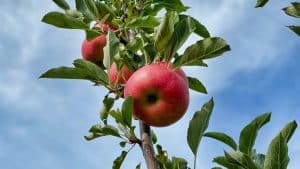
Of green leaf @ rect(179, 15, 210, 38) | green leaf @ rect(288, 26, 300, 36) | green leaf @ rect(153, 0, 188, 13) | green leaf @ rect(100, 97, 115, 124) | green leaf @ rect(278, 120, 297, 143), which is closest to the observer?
green leaf @ rect(288, 26, 300, 36)

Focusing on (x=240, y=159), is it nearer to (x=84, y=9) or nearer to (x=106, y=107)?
(x=106, y=107)

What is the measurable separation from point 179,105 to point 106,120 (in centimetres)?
47

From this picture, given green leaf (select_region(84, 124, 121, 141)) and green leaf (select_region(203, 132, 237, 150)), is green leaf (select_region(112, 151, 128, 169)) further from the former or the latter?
green leaf (select_region(203, 132, 237, 150))

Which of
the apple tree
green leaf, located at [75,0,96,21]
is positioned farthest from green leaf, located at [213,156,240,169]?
green leaf, located at [75,0,96,21]

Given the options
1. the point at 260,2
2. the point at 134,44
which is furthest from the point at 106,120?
the point at 260,2

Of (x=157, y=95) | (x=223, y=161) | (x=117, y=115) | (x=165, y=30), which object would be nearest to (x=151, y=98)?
(x=157, y=95)

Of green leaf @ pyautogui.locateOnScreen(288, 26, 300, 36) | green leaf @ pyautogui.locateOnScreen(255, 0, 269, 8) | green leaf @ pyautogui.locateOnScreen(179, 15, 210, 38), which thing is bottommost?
green leaf @ pyautogui.locateOnScreen(179, 15, 210, 38)

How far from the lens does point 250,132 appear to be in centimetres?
191

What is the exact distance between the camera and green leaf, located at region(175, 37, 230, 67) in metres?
2.12

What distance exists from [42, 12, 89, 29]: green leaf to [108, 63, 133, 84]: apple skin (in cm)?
28

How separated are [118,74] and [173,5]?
2.80ft

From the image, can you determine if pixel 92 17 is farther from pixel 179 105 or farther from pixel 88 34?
pixel 179 105

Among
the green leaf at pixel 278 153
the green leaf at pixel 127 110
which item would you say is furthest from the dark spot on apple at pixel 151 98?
the green leaf at pixel 278 153

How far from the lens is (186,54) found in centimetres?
223
